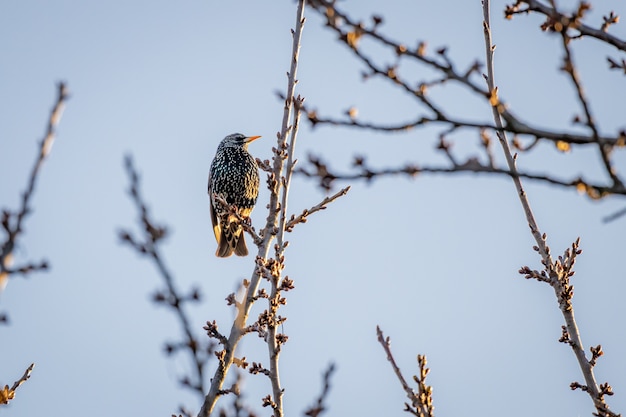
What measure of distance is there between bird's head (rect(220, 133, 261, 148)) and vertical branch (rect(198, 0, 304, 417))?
210 inches

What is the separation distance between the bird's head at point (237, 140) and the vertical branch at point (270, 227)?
5.34 meters

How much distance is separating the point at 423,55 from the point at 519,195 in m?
2.22

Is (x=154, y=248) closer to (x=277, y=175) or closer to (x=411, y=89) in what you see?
(x=411, y=89)

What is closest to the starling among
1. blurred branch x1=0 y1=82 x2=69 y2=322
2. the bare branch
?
the bare branch

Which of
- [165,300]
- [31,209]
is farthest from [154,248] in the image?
[31,209]

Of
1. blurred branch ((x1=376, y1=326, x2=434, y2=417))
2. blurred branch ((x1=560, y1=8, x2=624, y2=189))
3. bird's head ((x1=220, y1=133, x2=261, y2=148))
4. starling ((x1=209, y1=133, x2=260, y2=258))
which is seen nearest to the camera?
blurred branch ((x1=560, y1=8, x2=624, y2=189))

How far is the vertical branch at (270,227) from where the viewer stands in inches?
174

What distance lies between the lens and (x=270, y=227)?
485 cm

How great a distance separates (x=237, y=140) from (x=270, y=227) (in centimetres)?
576

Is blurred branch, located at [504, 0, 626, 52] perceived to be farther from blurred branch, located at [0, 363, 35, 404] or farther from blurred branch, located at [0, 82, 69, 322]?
blurred branch, located at [0, 363, 35, 404]

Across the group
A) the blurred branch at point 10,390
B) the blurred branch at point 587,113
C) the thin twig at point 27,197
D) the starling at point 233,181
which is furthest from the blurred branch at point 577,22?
the starling at point 233,181

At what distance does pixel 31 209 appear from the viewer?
2246mm

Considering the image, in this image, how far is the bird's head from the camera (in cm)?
1035

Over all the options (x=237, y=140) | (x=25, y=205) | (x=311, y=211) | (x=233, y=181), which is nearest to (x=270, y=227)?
(x=311, y=211)
